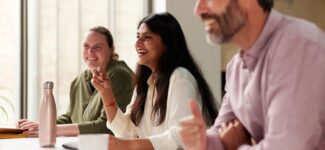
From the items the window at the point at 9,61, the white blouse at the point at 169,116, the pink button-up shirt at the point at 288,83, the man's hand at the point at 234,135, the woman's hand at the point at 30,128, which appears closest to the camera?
the pink button-up shirt at the point at 288,83

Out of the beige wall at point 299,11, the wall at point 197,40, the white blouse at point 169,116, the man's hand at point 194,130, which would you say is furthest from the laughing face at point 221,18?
the beige wall at point 299,11

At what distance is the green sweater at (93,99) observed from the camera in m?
2.67

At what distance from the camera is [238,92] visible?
4.18 feet

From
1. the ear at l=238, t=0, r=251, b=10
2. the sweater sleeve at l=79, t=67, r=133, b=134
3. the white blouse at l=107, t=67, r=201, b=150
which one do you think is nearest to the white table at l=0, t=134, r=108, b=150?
the white blouse at l=107, t=67, r=201, b=150

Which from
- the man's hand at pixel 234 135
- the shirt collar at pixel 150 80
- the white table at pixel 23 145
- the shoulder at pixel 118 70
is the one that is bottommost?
the white table at pixel 23 145

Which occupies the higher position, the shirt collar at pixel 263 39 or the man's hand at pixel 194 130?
the shirt collar at pixel 263 39

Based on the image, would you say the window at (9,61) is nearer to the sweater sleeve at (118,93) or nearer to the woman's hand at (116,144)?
the sweater sleeve at (118,93)

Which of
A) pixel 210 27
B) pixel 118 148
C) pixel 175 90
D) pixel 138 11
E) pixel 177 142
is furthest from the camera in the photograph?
pixel 138 11

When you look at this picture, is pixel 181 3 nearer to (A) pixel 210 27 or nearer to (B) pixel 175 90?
(B) pixel 175 90

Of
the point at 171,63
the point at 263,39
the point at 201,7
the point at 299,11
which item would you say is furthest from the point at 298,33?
the point at 299,11

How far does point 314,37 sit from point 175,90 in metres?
0.88

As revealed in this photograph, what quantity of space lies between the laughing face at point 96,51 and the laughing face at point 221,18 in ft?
5.70

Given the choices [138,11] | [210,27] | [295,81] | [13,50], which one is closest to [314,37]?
[295,81]

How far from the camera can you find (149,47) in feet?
6.91
